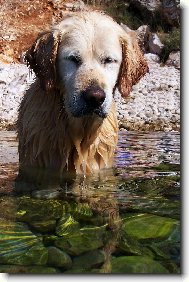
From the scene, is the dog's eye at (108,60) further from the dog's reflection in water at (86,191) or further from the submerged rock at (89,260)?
the submerged rock at (89,260)

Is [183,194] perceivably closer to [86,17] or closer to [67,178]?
[67,178]

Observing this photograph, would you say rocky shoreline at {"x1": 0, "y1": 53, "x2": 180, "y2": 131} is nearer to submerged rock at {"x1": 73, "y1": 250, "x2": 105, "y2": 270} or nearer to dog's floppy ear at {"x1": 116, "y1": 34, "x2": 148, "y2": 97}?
dog's floppy ear at {"x1": 116, "y1": 34, "x2": 148, "y2": 97}

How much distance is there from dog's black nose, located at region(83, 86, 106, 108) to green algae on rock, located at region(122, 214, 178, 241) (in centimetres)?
114

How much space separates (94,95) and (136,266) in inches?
67.7

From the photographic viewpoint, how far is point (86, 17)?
4.59 metres

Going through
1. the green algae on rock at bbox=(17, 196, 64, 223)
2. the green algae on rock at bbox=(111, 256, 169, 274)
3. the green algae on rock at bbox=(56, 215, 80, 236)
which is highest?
the green algae on rock at bbox=(17, 196, 64, 223)

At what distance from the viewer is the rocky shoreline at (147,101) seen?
9234mm

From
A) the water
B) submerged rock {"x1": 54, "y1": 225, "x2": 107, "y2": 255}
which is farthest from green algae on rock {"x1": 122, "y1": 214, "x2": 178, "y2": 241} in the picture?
submerged rock {"x1": 54, "y1": 225, "x2": 107, "y2": 255}

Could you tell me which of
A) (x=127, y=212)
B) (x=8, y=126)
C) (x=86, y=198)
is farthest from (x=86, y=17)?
(x=8, y=126)

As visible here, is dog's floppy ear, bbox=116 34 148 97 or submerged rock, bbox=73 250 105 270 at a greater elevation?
dog's floppy ear, bbox=116 34 148 97

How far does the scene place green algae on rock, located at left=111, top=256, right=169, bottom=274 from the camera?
238 cm

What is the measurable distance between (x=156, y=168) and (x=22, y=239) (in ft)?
8.14

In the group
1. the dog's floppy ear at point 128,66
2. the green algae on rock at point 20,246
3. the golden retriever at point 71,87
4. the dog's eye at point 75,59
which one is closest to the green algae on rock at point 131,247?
the green algae on rock at point 20,246

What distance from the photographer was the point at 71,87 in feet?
13.4
